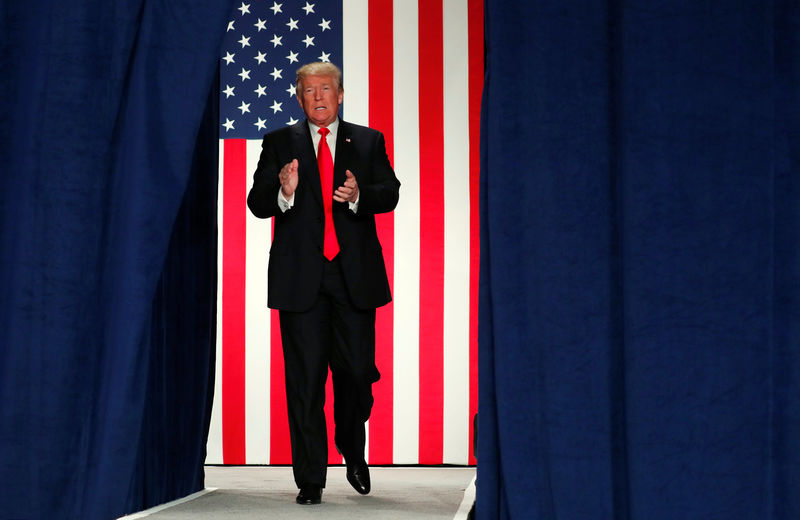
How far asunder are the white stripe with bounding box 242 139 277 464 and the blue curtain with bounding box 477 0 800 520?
2836mm

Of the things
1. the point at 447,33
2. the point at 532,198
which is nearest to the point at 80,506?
the point at 532,198

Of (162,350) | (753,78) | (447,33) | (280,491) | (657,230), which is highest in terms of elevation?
(447,33)

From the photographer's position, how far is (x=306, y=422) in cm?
328

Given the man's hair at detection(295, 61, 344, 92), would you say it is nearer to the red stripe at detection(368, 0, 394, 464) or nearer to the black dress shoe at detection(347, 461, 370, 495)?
the black dress shoe at detection(347, 461, 370, 495)

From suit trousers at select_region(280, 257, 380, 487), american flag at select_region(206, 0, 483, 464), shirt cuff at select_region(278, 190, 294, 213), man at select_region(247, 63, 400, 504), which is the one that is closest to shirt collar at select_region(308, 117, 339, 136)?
man at select_region(247, 63, 400, 504)

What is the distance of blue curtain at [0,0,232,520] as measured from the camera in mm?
2887

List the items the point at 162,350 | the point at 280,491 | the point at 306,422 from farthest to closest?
1. the point at 280,491
2. the point at 162,350
3. the point at 306,422

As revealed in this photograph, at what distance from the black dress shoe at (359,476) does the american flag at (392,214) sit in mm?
1667

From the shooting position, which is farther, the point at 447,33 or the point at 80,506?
the point at 447,33

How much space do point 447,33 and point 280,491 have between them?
2648 mm

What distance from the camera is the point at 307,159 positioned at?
3.44 m

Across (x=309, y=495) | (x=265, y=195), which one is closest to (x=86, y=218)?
(x=265, y=195)

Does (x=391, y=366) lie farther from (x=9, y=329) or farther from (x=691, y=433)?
(x=691, y=433)

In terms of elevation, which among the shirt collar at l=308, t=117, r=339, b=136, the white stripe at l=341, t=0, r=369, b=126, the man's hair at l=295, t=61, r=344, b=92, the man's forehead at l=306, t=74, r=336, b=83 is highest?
the white stripe at l=341, t=0, r=369, b=126
